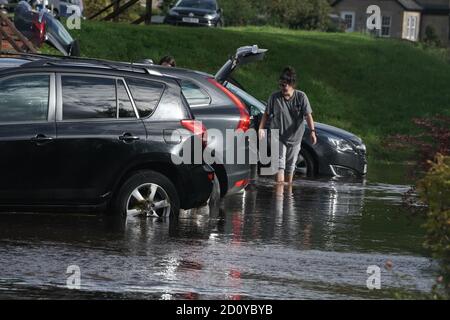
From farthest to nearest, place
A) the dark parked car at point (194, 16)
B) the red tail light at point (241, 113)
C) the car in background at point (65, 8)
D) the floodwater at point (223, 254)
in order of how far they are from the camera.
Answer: the dark parked car at point (194, 16)
the car in background at point (65, 8)
the red tail light at point (241, 113)
the floodwater at point (223, 254)

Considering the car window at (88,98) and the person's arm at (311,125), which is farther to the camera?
the person's arm at (311,125)

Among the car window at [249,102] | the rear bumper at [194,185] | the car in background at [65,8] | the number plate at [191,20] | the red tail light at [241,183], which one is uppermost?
the car in background at [65,8]

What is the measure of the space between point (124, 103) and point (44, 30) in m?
12.9

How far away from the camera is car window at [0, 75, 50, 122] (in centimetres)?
1221

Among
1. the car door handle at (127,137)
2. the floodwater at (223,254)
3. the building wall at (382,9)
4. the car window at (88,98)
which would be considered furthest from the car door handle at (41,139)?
the building wall at (382,9)

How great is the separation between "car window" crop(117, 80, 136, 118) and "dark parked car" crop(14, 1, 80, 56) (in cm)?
1203

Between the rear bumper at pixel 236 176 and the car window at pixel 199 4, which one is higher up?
the car window at pixel 199 4

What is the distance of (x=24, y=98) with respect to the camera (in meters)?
12.3

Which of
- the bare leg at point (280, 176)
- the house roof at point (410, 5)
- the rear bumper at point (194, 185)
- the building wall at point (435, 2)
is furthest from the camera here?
the building wall at point (435, 2)

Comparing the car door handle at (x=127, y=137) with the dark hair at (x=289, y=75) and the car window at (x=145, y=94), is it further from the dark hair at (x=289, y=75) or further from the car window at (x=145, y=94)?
the dark hair at (x=289, y=75)

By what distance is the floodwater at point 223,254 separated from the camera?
9.55 m

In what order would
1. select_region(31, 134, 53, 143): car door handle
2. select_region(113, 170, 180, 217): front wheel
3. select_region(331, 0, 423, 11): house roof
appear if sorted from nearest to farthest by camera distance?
select_region(31, 134, 53, 143): car door handle → select_region(113, 170, 180, 217): front wheel → select_region(331, 0, 423, 11): house roof

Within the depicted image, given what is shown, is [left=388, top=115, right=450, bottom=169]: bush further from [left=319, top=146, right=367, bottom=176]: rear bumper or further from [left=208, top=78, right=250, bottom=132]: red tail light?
[left=319, top=146, right=367, bottom=176]: rear bumper

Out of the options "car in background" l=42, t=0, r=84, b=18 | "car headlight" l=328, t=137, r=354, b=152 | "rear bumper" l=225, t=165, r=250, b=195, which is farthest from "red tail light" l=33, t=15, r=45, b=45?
"rear bumper" l=225, t=165, r=250, b=195
